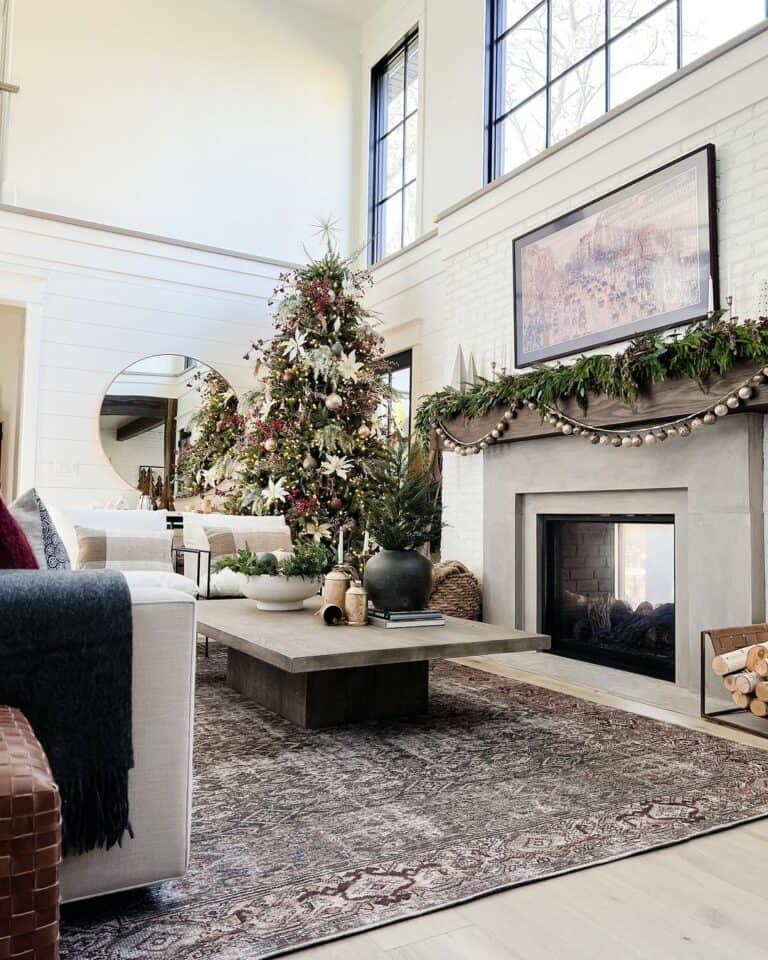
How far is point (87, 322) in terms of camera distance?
596 centimetres

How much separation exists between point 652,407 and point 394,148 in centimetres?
439

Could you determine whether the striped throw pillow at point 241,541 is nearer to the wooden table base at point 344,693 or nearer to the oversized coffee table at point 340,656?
the oversized coffee table at point 340,656

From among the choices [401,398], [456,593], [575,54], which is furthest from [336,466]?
[575,54]

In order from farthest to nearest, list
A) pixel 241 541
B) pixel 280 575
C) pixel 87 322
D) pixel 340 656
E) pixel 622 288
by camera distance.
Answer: pixel 87 322 → pixel 241 541 → pixel 622 288 → pixel 280 575 → pixel 340 656

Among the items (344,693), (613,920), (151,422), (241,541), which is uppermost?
(151,422)

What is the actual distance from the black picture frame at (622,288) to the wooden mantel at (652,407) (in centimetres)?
36

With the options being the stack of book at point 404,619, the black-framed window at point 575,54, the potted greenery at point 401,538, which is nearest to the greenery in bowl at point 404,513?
the potted greenery at point 401,538

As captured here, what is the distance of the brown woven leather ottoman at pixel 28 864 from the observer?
3.10ft

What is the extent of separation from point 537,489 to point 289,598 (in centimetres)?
174

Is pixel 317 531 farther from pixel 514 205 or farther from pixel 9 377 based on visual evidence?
pixel 9 377

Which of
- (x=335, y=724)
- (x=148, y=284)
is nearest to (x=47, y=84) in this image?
(x=148, y=284)

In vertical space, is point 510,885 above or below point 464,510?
below

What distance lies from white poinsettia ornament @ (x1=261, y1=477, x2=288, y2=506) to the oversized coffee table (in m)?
2.27

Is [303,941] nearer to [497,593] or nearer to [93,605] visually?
[93,605]
